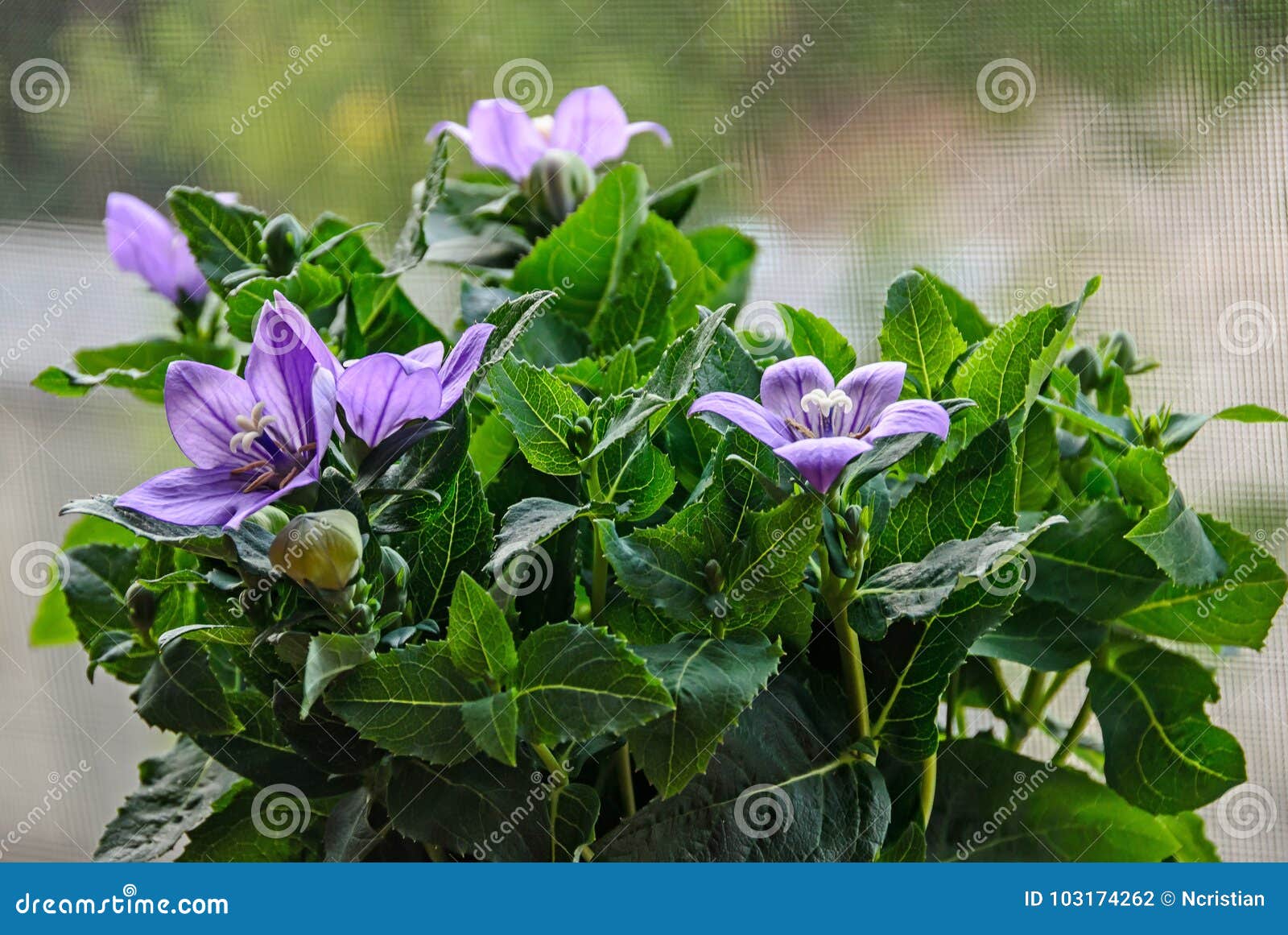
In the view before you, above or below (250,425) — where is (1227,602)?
above

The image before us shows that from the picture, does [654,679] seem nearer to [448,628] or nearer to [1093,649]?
[448,628]

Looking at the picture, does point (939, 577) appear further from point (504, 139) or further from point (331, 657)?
point (504, 139)

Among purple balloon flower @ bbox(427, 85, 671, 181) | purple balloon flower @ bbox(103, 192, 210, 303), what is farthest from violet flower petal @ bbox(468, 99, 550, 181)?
purple balloon flower @ bbox(103, 192, 210, 303)

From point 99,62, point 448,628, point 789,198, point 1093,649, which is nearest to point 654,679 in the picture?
point 448,628

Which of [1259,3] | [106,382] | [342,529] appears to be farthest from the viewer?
[1259,3]

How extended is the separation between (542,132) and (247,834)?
263 millimetres

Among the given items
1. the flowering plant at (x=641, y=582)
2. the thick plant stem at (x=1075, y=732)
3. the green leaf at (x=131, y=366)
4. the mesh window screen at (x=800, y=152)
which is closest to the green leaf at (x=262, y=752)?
the flowering plant at (x=641, y=582)

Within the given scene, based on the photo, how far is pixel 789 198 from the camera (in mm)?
624

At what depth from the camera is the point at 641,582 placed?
10.6 inches

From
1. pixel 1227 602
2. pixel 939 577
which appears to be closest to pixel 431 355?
pixel 939 577

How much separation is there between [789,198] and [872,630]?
39cm

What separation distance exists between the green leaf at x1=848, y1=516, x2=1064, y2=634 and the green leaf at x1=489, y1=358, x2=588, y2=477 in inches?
3.1

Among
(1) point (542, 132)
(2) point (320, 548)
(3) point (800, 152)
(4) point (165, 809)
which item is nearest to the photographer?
(2) point (320, 548)

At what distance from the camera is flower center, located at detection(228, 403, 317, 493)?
0.27 metres
